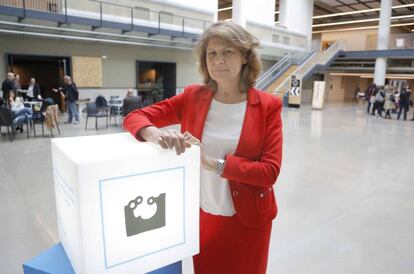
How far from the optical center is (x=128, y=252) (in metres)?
0.79

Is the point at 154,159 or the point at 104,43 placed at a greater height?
the point at 104,43

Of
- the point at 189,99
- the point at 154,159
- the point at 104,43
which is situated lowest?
the point at 154,159

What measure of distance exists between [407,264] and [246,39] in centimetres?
257

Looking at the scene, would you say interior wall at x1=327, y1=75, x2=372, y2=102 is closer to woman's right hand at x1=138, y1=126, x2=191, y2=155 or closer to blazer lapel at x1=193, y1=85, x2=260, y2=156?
blazer lapel at x1=193, y1=85, x2=260, y2=156

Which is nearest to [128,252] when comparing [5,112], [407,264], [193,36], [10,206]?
[407,264]

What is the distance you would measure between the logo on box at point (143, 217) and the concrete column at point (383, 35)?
22.0 meters

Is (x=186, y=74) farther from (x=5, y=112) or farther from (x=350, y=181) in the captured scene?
(x=350, y=181)

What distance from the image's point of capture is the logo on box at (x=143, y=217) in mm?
779

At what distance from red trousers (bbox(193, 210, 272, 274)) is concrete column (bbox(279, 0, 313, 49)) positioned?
2273cm

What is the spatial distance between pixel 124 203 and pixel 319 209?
343 centimetres

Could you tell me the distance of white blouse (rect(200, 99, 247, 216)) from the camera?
117 cm

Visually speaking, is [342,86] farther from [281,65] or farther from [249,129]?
[249,129]

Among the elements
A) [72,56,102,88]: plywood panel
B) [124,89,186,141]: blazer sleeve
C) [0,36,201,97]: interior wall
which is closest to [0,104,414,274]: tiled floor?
[124,89,186,141]: blazer sleeve

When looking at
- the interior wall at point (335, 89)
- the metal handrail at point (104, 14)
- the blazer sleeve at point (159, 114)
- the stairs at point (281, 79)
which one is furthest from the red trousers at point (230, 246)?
the interior wall at point (335, 89)
